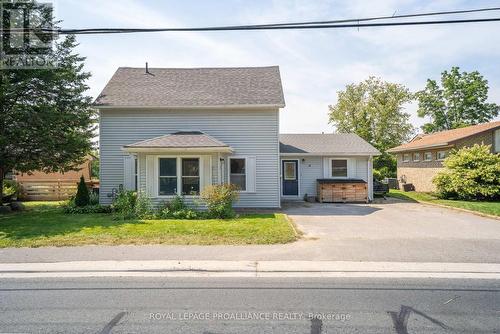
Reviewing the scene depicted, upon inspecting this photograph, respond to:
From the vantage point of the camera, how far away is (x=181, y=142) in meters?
12.6

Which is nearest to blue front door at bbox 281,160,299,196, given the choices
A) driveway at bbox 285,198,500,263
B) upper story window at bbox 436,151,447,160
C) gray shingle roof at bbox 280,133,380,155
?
gray shingle roof at bbox 280,133,380,155

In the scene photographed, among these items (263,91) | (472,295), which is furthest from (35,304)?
(263,91)

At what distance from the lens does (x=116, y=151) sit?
14.6 meters

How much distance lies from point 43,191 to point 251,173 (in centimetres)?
1380

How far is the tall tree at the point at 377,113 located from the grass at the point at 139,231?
3202 centimetres

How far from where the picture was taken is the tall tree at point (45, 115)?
42.2ft

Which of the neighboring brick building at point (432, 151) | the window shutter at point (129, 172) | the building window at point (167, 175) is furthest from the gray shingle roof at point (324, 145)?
the window shutter at point (129, 172)

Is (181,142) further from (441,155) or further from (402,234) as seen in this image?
(441,155)

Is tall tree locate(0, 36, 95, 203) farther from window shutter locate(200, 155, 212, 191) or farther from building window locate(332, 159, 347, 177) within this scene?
building window locate(332, 159, 347, 177)

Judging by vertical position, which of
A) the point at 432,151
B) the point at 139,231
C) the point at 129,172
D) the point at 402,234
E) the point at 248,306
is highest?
the point at 432,151

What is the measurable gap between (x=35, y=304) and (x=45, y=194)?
1747 centimetres

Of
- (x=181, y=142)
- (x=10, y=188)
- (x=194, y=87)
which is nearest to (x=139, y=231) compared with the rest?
(x=181, y=142)

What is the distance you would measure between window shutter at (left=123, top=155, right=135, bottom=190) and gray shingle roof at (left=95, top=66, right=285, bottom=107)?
2.52 m

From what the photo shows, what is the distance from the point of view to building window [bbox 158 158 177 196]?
12.7 m
